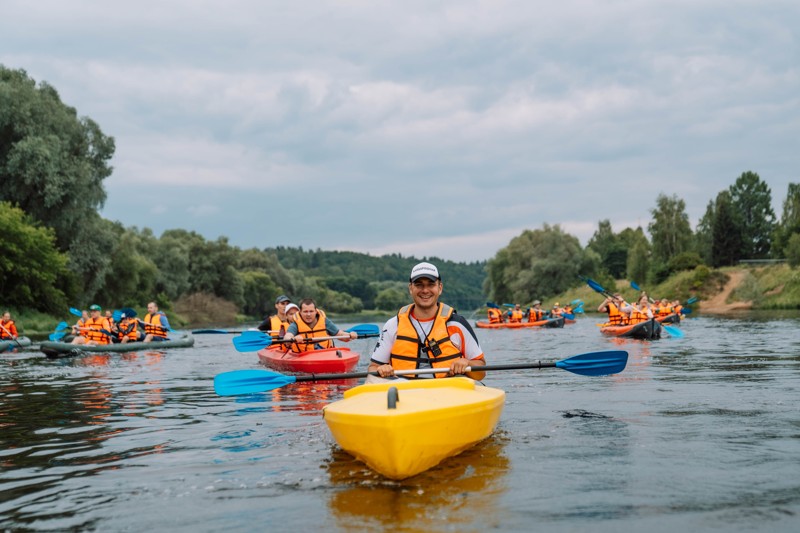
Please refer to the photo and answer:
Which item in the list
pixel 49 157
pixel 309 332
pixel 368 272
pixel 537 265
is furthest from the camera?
pixel 368 272

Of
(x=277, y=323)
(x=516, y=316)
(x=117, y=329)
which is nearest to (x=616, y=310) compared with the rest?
(x=516, y=316)

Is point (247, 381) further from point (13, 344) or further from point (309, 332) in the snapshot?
point (13, 344)

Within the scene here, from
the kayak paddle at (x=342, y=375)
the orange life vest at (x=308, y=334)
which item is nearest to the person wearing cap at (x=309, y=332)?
the orange life vest at (x=308, y=334)

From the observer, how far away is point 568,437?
6.50 m

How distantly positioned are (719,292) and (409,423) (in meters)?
57.5

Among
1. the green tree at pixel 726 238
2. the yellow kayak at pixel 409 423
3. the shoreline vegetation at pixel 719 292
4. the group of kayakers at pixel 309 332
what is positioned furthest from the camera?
the green tree at pixel 726 238

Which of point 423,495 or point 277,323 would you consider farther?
point 277,323

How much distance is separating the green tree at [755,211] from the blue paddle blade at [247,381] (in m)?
70.1

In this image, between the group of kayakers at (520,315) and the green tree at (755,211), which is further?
the green tree at (755,211)

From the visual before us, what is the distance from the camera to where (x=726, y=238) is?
221 feet

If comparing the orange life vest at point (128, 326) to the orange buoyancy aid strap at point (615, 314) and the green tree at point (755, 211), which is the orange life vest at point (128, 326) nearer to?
the orange buoyancy aid strap at point (615, 314)

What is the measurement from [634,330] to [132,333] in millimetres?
12765

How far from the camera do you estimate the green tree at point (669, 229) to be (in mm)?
70688

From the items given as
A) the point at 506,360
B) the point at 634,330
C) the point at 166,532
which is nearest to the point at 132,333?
the point at 506,360
